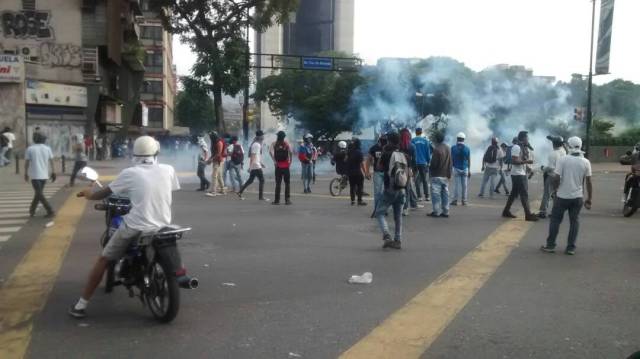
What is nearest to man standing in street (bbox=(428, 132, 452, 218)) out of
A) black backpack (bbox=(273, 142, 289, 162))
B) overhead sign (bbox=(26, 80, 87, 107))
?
black backpack (bbox=(273, 142, 289, 162))

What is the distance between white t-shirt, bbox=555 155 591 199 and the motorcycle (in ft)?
18.0

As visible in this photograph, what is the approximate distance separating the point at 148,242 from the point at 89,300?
3.40 feet

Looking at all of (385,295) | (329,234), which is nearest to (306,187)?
(329,234)

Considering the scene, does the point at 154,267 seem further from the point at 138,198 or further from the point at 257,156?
the point at 257,156

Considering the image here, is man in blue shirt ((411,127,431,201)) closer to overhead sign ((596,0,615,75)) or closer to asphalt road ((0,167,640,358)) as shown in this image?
asphalt road ((0,167,640,358))

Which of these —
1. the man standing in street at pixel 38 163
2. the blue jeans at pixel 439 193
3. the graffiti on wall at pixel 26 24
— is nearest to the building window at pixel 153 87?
the graffiti on wall at pixel 26 24

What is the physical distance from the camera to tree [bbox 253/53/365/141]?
1987 inches

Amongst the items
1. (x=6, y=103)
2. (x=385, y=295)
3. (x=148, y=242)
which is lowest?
(x=385, y=295)

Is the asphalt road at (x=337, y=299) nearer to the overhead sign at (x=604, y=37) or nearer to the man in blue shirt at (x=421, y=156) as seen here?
the man in blue shirt at (x=421, y=156)

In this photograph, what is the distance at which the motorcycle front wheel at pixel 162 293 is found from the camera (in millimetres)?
4984

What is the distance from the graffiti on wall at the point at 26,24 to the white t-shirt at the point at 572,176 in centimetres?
3397

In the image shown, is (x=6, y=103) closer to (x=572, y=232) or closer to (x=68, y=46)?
(x=68, y=46)

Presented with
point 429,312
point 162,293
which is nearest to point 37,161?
point 162,293

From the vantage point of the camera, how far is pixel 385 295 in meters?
6.09
